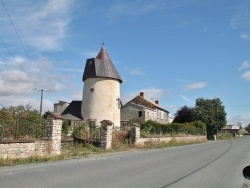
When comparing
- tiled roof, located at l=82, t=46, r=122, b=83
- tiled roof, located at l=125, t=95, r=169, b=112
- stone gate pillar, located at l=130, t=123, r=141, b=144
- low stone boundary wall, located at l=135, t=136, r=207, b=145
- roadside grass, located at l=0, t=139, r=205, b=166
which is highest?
tiled roof, located at l=82, t=46, r=122, b=83

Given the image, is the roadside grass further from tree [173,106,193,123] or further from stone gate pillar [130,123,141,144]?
tree [173,106,193,123]

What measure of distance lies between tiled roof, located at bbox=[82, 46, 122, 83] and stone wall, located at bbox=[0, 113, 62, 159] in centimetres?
2484

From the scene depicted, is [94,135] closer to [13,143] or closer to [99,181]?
[13,143]

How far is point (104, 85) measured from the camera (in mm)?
42281

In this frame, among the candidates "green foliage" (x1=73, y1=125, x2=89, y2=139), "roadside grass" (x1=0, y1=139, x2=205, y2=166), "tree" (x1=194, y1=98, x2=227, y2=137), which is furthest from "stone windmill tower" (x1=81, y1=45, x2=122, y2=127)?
"tree" (x1=194, y1=98, x2=227, y2=137)

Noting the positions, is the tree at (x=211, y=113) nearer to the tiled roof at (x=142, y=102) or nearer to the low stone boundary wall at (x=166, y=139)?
the tiled roof at (x=142, y=102)

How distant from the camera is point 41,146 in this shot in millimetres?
16438

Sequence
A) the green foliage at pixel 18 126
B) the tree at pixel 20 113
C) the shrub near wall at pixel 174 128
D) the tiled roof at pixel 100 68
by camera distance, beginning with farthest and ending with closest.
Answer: the tiled roof at pixel 100 68 → the shrub near wall at pixel 174 128 → the tree at pixel 20 113 → the green foliage at pixel 18 126

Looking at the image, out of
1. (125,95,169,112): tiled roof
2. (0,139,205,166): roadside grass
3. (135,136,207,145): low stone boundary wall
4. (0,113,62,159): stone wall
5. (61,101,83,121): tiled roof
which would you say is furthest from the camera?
(125,95,169,112): tiled roof

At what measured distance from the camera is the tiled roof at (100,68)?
4241 cm

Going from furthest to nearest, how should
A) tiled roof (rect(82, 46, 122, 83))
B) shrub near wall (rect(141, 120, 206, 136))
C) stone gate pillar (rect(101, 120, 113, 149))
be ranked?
tiled roof (rect(82, 46, 122, 83)) → shrub near wall (rect(141, 120, 206, 136)) → stone gate pillar (rect(101, 120, 113, 149))

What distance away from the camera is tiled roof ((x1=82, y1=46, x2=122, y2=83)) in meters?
42.4

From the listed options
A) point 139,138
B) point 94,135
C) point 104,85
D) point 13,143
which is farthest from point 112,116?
point 13,143

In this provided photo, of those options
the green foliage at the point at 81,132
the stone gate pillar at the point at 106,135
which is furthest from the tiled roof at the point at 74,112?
the stone gate pillar at the point at 106,135
